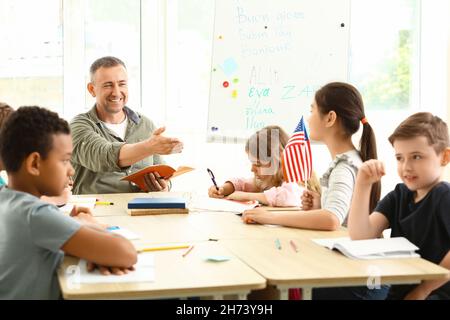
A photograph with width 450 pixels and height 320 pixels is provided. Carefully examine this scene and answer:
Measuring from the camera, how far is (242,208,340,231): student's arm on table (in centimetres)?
226

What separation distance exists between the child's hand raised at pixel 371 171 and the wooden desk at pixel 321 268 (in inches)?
11.3

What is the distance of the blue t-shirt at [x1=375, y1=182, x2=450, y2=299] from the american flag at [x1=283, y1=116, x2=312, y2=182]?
756 millimetres

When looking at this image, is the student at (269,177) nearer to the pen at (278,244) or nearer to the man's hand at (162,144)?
the man's hand at (162,144)

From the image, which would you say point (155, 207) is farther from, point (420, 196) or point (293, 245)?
point (420, 196)

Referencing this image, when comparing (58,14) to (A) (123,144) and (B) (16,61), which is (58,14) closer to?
(B) (16,61)

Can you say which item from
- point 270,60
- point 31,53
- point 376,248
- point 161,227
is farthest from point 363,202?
point 31,53

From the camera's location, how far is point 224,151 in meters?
4.78

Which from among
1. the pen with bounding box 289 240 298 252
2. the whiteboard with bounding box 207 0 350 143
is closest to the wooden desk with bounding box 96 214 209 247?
the pen with bounding box 289 240 298 252

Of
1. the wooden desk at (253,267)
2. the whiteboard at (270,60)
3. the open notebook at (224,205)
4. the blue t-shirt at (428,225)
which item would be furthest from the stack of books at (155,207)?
the whiteboard at (270,60)

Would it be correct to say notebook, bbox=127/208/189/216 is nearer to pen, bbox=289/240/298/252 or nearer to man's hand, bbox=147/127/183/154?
man's hand, bbox=147/127/183/154

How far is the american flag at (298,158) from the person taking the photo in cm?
286

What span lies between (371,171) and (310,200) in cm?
60

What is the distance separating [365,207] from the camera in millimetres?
2100
